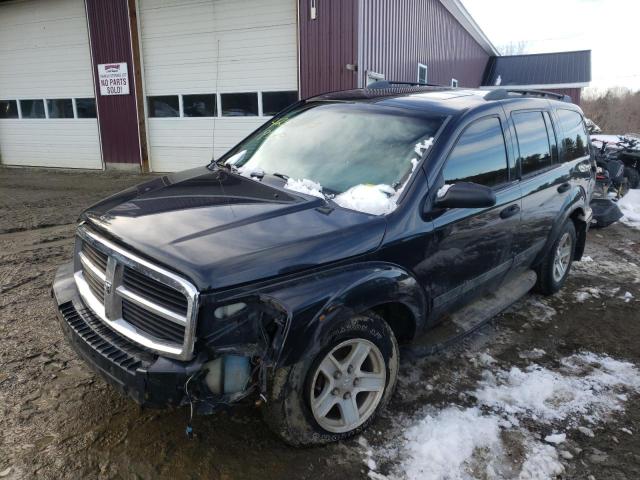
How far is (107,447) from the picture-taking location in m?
2.56

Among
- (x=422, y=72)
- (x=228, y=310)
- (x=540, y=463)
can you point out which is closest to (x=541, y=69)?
(x=422, y=72)

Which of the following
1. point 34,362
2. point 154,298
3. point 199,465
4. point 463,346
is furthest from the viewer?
point 463,346

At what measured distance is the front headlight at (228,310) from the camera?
212 centimetres

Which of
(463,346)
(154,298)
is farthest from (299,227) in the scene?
(463,346)

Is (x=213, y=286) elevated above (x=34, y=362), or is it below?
above

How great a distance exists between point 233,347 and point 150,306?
467 millimetres

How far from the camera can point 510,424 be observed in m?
2.87

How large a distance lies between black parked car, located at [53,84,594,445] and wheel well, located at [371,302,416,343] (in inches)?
0.7

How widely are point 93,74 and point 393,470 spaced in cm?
1416

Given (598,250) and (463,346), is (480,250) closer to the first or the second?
(463,346)

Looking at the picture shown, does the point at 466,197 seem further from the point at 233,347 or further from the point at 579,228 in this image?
the point at 579,228

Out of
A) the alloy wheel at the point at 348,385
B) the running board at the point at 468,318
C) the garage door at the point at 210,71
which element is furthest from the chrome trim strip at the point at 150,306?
the garage door at the point at 210,71

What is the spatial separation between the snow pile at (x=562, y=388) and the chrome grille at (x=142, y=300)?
203 cm

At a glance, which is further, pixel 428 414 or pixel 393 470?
pixel 428 414
